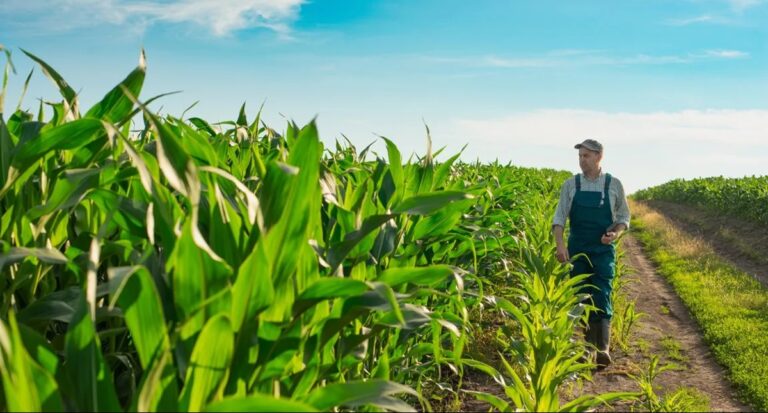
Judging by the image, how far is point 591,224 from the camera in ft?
19.4

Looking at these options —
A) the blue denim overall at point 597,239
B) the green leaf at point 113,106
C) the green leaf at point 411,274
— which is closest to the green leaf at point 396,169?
the green leaf at point 411,274

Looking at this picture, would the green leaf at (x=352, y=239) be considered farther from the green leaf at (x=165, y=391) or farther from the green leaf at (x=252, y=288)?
the green leaf at (x=165, y=391)

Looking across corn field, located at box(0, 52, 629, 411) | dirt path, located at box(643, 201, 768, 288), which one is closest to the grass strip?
dirt path, located at box(643, 201, 768, 288)

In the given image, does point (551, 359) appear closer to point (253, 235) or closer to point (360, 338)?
point (360, 338)

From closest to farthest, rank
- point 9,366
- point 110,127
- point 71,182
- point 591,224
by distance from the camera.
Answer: point 9,366
point 110,127
point 71,182
point 591,224

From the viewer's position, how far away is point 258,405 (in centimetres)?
157

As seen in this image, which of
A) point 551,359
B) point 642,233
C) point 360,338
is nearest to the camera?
point 360,338

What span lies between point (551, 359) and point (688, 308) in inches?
206

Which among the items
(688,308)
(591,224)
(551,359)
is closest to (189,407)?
(551,359)

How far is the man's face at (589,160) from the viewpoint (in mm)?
5785

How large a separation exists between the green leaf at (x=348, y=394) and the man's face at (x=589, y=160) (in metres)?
4.34

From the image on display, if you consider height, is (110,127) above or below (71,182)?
above

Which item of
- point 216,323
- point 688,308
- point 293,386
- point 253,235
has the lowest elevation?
point 688,308

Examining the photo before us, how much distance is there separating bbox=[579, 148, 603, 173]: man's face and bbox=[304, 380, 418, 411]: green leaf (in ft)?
14.2
